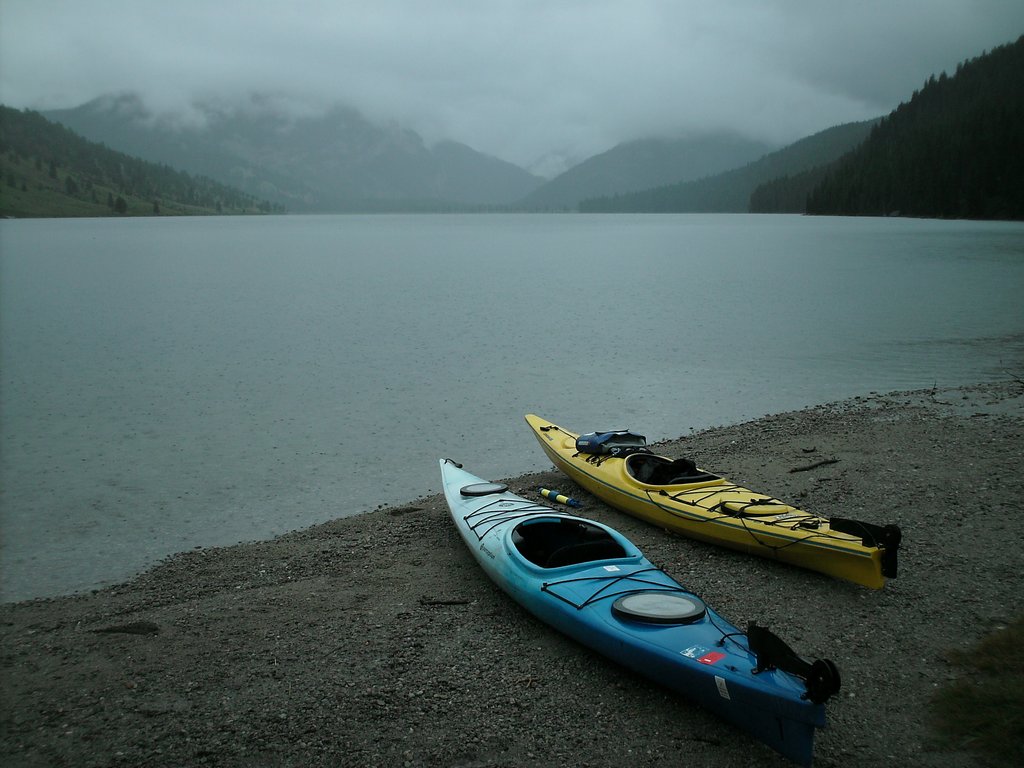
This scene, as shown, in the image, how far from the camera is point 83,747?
5.75 meters

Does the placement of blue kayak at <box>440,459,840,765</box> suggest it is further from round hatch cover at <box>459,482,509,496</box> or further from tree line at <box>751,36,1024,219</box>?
tree line at <box>751,36,1024,219</box>

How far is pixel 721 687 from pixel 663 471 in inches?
201

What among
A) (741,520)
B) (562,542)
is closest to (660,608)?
(562,542)

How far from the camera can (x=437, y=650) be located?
23.5 feet

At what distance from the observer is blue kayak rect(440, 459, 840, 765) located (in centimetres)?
536

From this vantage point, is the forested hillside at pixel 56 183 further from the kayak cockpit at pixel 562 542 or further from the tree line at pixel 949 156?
the kayak cockpit at pixel 562 542

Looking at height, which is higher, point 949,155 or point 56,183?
point 56,183

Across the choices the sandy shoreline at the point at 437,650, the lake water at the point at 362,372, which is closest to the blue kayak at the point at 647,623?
the sandy shoreline at the point at 437,650

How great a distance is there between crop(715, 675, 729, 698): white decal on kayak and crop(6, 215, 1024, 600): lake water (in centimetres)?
768

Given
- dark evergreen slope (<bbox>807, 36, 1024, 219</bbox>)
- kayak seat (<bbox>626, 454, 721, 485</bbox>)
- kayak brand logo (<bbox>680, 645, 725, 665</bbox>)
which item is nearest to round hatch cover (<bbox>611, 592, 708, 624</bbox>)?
kayak brand logo (<bbox>680, 645, 725, 665</bbox>)

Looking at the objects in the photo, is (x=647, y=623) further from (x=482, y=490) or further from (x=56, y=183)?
(x=56, y=183)

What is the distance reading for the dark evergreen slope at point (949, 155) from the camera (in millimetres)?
103125

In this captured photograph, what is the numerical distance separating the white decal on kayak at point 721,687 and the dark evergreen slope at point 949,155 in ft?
393

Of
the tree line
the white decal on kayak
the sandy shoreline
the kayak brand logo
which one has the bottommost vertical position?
the sandy shoreline
